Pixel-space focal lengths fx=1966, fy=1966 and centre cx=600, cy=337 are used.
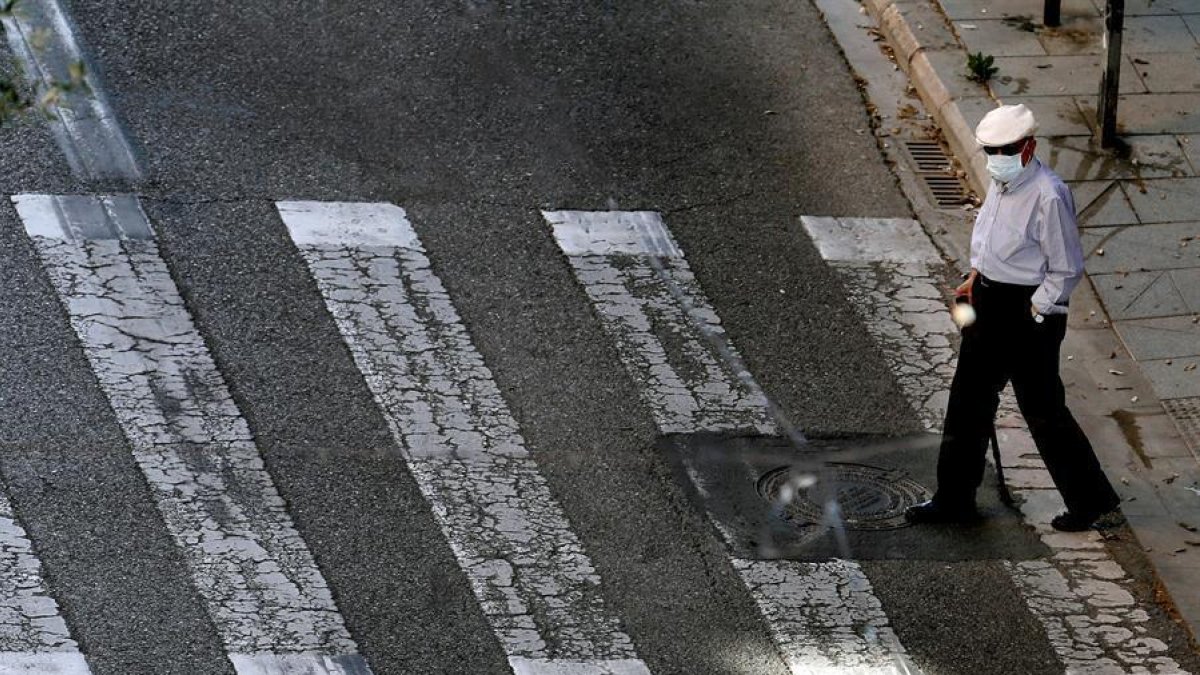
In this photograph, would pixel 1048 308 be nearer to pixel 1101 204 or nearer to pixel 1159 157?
pixel 1101 204

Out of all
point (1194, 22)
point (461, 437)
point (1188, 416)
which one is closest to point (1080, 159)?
point (1194, 22)

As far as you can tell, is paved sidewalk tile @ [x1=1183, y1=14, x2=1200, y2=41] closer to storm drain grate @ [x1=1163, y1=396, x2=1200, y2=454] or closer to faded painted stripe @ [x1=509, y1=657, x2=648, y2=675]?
storm drain grate @ [x1=1163, y1=396, x2=1200, y2=454]

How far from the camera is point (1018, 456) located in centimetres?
955

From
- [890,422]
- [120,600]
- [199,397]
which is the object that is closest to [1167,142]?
[890,422]

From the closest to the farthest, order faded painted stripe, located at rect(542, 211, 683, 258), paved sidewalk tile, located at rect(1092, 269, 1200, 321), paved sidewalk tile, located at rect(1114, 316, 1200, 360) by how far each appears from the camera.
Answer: paved sidewalk tile, located at rect(1114, 316, 1200, 360) < paved sidewalk tile, located at rect(1092, 269, 1200, 321) < faded painted stripe, located at rect(542, 211, 683, 258)

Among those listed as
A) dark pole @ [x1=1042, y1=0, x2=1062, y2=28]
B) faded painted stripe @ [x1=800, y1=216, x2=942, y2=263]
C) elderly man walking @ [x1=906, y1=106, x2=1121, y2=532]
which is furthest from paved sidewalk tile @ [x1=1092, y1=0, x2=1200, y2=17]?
elderly man walking @ [x1=906, y1=106, x2=1121, y2=532]

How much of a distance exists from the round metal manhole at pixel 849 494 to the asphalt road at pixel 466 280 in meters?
0.27

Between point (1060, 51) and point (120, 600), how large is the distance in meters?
7.62

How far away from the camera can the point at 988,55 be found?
12922mm

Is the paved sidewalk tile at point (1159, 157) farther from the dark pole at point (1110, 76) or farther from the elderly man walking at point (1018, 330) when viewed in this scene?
the elderly man walking at point (1018, 330)

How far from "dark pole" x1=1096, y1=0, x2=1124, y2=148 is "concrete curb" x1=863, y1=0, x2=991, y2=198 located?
775mm

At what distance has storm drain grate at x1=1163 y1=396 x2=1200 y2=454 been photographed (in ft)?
31.7

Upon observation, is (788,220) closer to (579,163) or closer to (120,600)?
(579,163)

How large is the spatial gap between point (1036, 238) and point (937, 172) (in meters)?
3.64
